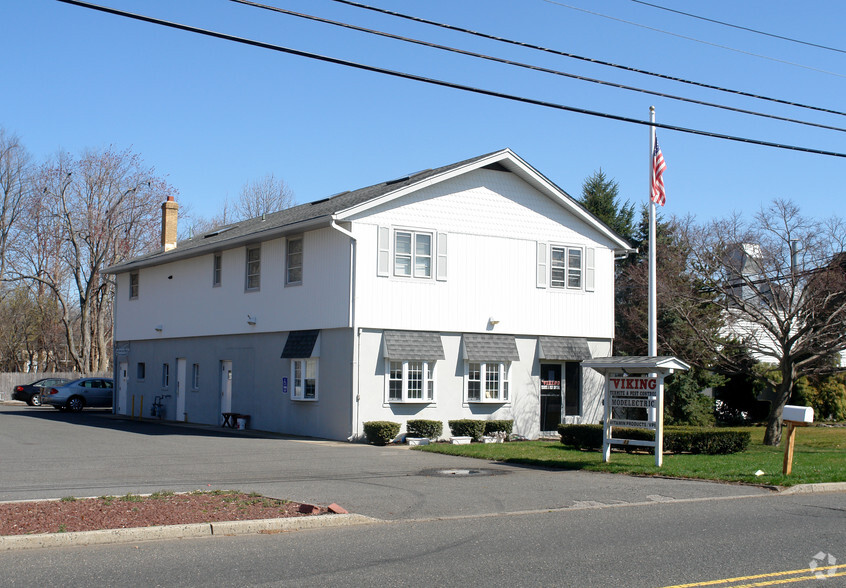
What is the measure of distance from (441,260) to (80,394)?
2235 cm

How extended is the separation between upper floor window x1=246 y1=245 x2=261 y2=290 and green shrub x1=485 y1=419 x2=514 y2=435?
8930 mm

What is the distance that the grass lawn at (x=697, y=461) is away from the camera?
647 inches

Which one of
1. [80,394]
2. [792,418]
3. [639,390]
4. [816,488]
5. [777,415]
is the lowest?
[816,488]

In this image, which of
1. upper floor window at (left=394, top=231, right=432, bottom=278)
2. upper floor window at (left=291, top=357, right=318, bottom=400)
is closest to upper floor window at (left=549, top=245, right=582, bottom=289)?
upper floor window at (left=394, top=231, right=432, bottom=278)

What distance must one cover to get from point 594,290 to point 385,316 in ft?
26.5

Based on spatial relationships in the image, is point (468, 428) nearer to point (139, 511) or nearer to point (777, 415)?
point (777, 415)

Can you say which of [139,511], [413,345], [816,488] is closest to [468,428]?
[413,345]

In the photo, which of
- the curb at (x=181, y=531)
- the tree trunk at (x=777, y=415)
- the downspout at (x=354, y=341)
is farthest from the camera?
the tree trunk at (x=777, y=415)

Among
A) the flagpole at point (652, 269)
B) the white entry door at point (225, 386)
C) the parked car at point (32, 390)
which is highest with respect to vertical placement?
the flagpole at point (652, 269)

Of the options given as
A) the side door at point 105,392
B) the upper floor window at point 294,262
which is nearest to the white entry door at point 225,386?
the upper floor window at point 294,262

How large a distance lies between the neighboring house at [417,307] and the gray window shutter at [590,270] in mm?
50

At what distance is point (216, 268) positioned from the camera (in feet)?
102

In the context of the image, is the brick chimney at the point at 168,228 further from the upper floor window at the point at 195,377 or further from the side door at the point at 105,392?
the side door at the point at 105,392

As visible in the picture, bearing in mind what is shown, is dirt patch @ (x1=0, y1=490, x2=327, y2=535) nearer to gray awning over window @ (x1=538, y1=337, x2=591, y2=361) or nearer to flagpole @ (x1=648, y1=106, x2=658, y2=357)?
flagpole @ (x1=648, y1=106, x2=658, y2=357)
